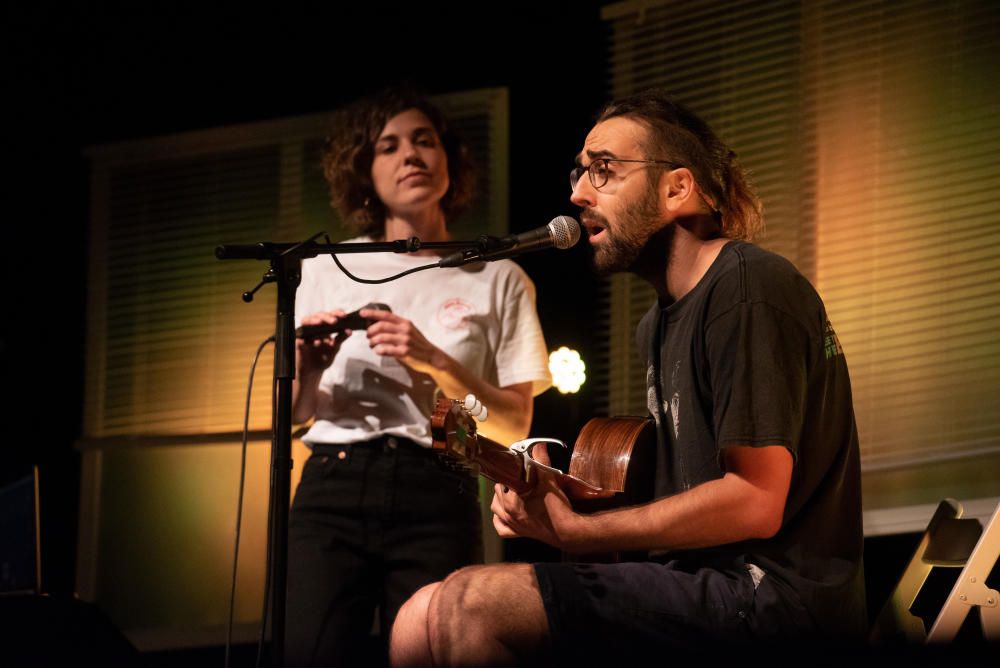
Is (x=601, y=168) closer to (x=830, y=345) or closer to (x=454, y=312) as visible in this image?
(x=830, y=345)

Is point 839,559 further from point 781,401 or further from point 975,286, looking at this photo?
point 975,286

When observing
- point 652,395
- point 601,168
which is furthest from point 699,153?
point 652,395

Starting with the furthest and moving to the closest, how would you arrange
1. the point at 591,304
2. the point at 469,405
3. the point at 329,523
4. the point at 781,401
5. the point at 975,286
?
the point at 591,304 → the point at 975,286 → the point at 329,523 → the point at 469,405 → the point at 781,401

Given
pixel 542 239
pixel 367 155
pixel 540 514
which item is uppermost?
pixel 367 155

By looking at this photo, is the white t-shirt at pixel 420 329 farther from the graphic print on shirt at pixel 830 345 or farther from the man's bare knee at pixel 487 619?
the graphic print on shirt at pixel 830 345

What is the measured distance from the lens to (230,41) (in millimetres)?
4910

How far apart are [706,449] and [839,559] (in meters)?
0.34

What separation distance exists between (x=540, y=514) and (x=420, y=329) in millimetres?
1108

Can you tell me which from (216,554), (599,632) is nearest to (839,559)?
(599,632)

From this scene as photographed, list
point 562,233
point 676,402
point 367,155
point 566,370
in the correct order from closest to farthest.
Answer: point 676,402, point 562,233, point 367,155, point 566,370

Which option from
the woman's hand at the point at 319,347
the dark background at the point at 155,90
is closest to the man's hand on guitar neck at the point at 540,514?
the woman's hand at the point at 319,347

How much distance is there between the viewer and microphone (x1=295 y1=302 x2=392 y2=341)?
3.07m

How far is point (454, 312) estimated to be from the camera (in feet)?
11.0

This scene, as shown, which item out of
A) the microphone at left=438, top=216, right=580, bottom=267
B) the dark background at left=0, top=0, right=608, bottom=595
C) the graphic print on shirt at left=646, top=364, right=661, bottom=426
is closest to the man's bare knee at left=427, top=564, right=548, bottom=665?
the graphic print on shirt at left=646, top=364, right=661, bottom=426
